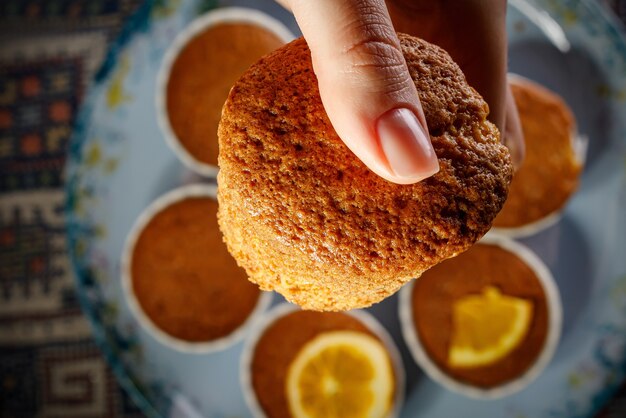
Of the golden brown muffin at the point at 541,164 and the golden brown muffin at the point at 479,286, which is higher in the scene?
the golden brown muffin at the point at 541,164

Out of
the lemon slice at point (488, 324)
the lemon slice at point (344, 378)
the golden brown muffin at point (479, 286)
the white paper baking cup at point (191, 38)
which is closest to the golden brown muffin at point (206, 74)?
the white paper baking cup at point (191, 38)

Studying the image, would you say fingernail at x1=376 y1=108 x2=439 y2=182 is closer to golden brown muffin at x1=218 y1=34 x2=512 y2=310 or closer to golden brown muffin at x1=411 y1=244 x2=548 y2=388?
golden brown muffin at x1=218 y1=34 x2=512 y2=310

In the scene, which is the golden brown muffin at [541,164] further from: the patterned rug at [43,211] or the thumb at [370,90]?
the patterned rug at [43,211]

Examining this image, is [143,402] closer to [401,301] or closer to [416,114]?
[401,301]

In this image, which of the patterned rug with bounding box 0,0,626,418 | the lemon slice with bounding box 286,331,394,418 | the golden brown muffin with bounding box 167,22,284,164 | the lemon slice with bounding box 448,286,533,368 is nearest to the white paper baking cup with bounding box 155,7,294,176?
the golden brown muffin with bounding box 167,22,284,164

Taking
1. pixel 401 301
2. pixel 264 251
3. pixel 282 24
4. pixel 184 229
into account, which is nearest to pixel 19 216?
pixel 184 229

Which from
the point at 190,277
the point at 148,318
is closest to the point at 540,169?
the point at 190,277
